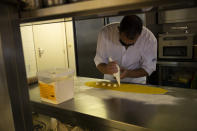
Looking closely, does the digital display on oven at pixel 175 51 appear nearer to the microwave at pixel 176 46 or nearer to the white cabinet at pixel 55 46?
the microwave at pixel 176 46

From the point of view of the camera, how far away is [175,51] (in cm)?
247

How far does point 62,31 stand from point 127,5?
3.21 meters

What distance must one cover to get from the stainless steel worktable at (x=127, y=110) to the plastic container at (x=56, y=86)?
0.03m

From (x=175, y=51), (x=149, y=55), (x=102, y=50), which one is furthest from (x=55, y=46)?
(x=149, y=55)

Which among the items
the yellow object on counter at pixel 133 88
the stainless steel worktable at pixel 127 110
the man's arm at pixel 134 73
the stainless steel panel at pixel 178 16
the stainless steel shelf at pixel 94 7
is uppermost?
the stainless steel panel at pixel 178 16

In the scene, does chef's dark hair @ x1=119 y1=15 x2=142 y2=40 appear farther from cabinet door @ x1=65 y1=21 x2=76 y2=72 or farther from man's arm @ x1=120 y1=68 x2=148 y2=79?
cabinet door @ x1=65 y1=21 x2=76 y2=72

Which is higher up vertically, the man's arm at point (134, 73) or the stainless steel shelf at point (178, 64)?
the man's arm at point (134, 73)

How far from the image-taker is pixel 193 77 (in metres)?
2.41

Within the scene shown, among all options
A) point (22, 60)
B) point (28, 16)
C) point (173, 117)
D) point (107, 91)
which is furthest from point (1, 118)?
point (173, 117)

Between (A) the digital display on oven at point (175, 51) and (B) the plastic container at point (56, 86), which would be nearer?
(B) the plastic container at point (56, 86)

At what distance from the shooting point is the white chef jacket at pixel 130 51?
1.62 m

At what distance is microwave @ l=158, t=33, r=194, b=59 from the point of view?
92.8 inches

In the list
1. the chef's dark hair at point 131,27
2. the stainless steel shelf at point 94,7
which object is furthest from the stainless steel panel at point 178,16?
the stainless steel shelf at point 94,7

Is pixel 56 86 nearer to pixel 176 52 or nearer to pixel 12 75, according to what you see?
pixel 12 75
